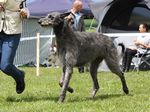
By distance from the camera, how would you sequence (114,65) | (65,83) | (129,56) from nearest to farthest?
(65,83) < (114,65) < (129,56)

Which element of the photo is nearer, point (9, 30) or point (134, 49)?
point (9, 30)

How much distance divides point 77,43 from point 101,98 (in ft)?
3.45

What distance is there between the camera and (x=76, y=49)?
8523mm

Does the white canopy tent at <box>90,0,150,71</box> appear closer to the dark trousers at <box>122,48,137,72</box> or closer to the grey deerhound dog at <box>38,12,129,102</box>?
the dark trousers at <box>122,48,137,72</box>

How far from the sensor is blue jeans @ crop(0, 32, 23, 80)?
26.2 feet

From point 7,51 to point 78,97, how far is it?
1589 millimetres

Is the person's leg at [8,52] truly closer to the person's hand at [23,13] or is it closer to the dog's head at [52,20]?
the person's hand at [23,13]

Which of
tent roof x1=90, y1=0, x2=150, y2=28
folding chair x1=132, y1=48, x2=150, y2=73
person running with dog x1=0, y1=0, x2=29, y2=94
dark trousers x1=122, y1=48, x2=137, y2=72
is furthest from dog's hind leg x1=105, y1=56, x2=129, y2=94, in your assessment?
tent roof x1=90, y1=0, x2=150, y2=28

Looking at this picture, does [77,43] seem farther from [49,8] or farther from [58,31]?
[49,8]

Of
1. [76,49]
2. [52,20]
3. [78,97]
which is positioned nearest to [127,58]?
[78,97]

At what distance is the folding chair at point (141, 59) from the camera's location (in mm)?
14625

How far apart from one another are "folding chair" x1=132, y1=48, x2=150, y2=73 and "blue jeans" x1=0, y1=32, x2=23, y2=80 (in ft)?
23.0

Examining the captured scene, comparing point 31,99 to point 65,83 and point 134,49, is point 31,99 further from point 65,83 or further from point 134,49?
point 134,49

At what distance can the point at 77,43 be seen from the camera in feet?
28.1
